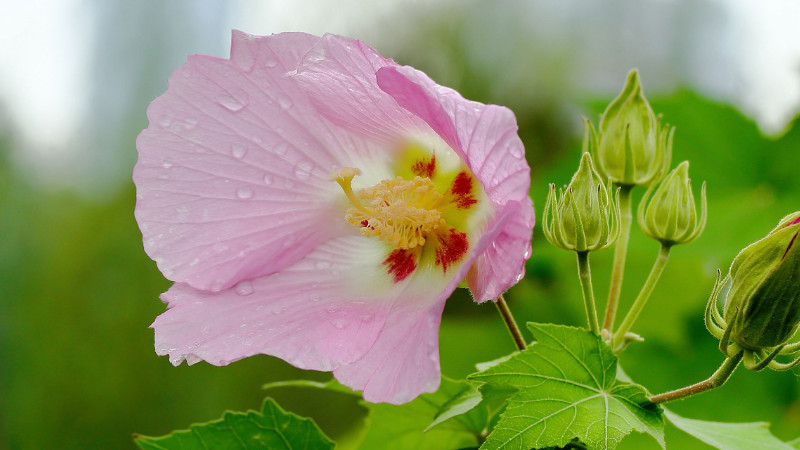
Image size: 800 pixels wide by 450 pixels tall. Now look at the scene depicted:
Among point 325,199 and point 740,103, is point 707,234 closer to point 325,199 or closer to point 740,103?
point 740,103

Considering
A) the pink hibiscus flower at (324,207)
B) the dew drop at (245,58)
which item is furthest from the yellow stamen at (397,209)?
the dew drop at (245,58)

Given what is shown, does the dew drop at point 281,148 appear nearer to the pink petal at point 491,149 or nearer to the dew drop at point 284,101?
the dew drop at point 284,101

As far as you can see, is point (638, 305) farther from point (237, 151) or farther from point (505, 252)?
point (237, 151)

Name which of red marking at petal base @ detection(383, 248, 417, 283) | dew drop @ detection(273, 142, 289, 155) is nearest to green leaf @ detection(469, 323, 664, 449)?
red marking at petal base @ detection(383, 248, 417, 283)

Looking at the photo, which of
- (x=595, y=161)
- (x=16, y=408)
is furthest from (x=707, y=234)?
(x=16, y=408)

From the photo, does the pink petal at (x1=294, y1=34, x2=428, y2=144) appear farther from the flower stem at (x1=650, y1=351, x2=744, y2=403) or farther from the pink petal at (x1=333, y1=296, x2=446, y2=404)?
the flower stem at (x1=650, y1=351, x2=744, y2=403)

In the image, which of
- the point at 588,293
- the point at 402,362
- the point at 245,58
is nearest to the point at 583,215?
the point at 588,293

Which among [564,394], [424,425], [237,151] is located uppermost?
[237,151]
